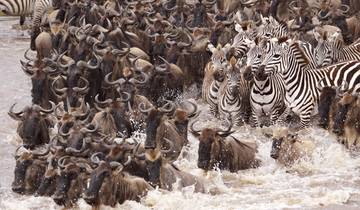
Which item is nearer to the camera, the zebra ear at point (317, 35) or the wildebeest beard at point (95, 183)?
the wildebeest beard at point (95, 183)

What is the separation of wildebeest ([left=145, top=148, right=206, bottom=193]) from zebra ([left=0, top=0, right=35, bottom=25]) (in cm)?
1436

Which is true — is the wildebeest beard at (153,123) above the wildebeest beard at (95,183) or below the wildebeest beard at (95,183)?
above

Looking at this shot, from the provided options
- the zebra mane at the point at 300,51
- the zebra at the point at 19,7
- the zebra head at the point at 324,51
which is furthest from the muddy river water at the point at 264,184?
the zebra at the point at 19,7

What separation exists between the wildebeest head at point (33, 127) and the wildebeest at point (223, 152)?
2427mm

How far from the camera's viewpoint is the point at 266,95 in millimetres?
19375

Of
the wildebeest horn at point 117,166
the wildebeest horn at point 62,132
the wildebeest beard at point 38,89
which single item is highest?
the wildebeest horn at point 117,166

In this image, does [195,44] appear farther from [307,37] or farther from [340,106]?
[340,106]

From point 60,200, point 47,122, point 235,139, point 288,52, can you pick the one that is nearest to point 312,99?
point 288,52

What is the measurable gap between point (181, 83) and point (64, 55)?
2394 mm

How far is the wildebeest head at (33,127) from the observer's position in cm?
1805

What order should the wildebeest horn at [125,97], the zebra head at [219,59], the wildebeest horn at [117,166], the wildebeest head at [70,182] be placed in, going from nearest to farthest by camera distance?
the wildebeest horn at [117,166], the wildebeest head at [70,182], the wildebeest horn at [125,97], the zebra head at [219,59]

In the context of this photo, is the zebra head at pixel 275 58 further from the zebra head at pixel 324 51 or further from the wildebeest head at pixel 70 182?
the wildebeest head at pixel 70 182

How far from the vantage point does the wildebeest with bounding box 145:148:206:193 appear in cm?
1564

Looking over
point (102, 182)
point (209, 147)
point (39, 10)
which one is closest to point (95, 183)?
point (102, 182)
